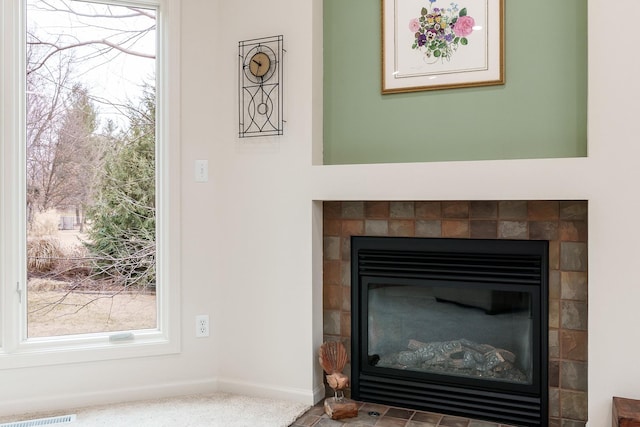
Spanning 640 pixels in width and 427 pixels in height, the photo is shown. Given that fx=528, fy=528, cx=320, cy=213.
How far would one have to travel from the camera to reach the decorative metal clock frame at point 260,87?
103 inches

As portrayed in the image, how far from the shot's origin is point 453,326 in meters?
2.51

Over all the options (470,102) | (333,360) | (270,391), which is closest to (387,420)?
(333,360)

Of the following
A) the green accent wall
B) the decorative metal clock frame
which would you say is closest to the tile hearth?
the green accent wall

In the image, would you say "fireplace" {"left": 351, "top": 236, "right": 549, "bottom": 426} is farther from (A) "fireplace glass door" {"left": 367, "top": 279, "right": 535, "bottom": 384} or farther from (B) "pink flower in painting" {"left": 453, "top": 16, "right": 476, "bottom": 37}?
(B) "pink flower in painting" {"left": 453, "top": 16, "right": 476, "bottom": 37}

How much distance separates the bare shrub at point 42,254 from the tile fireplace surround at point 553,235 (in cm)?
155

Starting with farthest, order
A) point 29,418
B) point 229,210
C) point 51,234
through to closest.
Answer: point 229,210, point 51,234, point 29,418

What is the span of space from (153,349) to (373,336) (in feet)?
3.63

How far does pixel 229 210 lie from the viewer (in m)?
2.75

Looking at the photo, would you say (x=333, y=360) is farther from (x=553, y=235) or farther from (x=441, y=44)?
(x=441, y=44)

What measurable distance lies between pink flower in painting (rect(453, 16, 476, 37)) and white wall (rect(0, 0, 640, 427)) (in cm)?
61

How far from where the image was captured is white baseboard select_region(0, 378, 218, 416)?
244 cm

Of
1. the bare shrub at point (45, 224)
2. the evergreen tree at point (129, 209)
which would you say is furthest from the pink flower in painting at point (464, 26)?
the bare shrub at point (45, 224)
